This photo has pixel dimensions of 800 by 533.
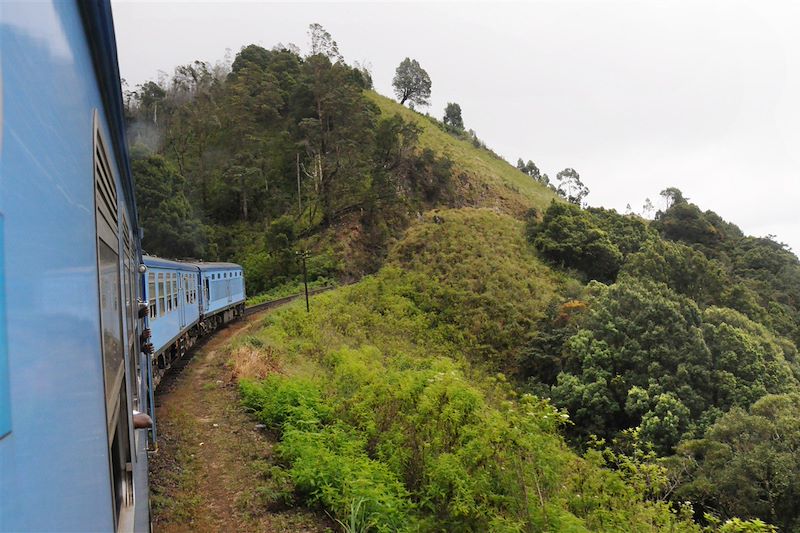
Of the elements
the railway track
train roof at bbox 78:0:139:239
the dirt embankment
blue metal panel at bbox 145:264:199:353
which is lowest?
the dirt embankment

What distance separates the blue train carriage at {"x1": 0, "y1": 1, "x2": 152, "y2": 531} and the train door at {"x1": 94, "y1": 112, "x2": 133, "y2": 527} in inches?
5.4

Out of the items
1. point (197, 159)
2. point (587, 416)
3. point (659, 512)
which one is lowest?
point (587, 416)

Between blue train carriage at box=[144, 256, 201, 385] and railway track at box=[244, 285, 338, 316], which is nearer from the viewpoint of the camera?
blue train carriage at box=[144, 256, 201, 385]

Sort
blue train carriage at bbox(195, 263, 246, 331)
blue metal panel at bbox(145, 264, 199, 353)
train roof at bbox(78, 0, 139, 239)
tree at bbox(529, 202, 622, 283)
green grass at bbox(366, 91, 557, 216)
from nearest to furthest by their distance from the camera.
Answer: train roof at bbox(78, 0, 139, 239) < blue metal panel at bbox(145, 264, 199, 353) < blue train carriage at bbox(195, 263, 246, 331) < tree at bbox(529, 202, 622, 283) < green grass at bbox(366, 91, 557, 216)

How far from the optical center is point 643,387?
48.3ft

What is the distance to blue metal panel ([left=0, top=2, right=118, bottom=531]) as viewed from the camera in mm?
769

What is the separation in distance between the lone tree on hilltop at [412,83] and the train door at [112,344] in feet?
190

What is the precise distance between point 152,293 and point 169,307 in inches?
74.8

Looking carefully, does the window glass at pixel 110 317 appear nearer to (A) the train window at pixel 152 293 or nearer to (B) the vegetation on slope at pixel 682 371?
(B) the vegetation on slope at pixel 682 371

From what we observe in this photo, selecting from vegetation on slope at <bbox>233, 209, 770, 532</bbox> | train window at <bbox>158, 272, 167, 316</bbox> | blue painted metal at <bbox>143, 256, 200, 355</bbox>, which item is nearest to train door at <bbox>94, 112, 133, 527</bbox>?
vegetation on slope at <bbox>233, 209, 770, 532</bbox>

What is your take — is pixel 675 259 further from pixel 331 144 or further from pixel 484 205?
pixel 331 144

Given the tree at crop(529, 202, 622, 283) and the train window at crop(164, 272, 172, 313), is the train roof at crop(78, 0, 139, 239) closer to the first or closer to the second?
the train window at crop(164, 272, 172, 313)

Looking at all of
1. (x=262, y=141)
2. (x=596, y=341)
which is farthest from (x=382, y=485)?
(x=262, y=141)

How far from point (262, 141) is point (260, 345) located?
2594 cm
